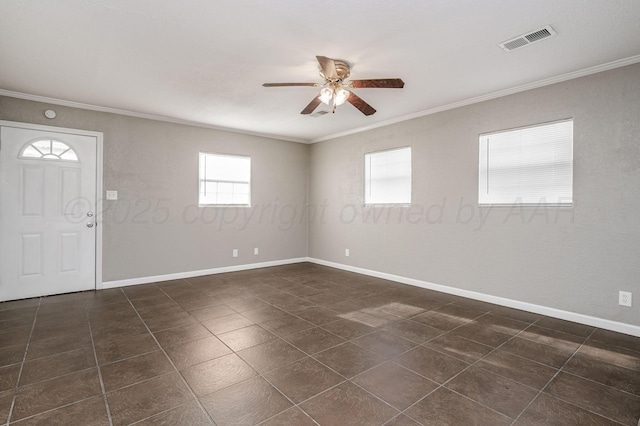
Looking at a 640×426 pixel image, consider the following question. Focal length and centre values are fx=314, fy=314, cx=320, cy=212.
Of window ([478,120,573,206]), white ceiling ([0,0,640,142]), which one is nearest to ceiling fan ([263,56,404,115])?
white ceiling ([0,0,640,142])

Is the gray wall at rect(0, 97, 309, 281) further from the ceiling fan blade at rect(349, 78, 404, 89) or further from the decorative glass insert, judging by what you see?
the ceiling fan blade at rect(349, 78, 404, 89)

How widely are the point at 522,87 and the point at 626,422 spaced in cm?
329

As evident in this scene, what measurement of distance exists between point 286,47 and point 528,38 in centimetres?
204

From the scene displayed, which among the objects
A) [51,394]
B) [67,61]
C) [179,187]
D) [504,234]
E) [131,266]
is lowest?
[51,394]

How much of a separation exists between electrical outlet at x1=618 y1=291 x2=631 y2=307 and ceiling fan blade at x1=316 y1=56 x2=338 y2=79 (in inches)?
136

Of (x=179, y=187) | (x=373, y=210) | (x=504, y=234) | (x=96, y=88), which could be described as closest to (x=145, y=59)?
(x=96, y=88)

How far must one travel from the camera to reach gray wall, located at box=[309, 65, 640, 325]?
3.04 metres

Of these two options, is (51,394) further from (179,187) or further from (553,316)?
(553,316)

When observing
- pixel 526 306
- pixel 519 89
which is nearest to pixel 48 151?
pixel 519 89

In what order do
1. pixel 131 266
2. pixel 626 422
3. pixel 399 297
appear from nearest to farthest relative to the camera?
pixel 626 422
pixel 399 297
pixel 131 266

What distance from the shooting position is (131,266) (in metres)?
4.76

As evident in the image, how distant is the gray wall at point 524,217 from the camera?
3045mm

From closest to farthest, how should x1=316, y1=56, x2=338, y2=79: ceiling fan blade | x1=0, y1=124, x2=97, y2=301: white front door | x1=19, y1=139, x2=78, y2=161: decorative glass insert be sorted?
1. x1=316, y1=56, x2=338, y2=79: ceiling fan blade
2. x1=0, y1=124, x2=97, y2=301: white front door
3. x1=19, y1=139, x2=78, y2=161: decorative glass insert

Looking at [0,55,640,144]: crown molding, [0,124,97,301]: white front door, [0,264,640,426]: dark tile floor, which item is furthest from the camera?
[0,124,97,301]: white front door
